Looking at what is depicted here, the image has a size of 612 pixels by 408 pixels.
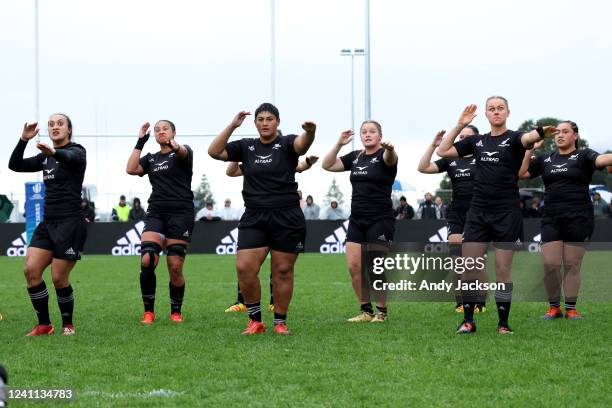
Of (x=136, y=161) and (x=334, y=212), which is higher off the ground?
(x=136, y=161)

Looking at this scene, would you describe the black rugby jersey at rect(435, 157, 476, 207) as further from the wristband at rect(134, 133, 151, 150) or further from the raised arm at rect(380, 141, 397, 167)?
the wristband at rect(134, 133, 151, 150)

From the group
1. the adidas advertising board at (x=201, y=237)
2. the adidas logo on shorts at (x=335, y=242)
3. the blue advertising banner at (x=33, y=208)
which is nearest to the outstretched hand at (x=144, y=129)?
the blue advertising banner at (x=33, y=208)

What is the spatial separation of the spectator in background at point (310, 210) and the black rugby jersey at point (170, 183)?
19.7 metres

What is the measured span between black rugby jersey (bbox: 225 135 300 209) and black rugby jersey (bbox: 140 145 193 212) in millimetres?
1540

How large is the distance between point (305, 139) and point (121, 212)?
21848mm

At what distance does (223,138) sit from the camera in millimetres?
9141

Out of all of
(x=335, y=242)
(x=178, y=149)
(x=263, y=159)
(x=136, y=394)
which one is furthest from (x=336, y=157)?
(x=335, y=242)

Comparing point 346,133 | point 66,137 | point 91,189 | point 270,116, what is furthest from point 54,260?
point 91,189

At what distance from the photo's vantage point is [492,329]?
9.52m

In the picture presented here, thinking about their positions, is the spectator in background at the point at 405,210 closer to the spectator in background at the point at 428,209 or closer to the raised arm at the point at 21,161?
the spectator in background at the point at 428,209

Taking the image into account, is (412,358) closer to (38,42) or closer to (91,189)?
(38,42)

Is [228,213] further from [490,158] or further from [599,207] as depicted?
[490,158]

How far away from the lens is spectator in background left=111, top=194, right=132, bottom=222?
29969 mm

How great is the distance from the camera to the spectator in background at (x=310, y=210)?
3053cm
